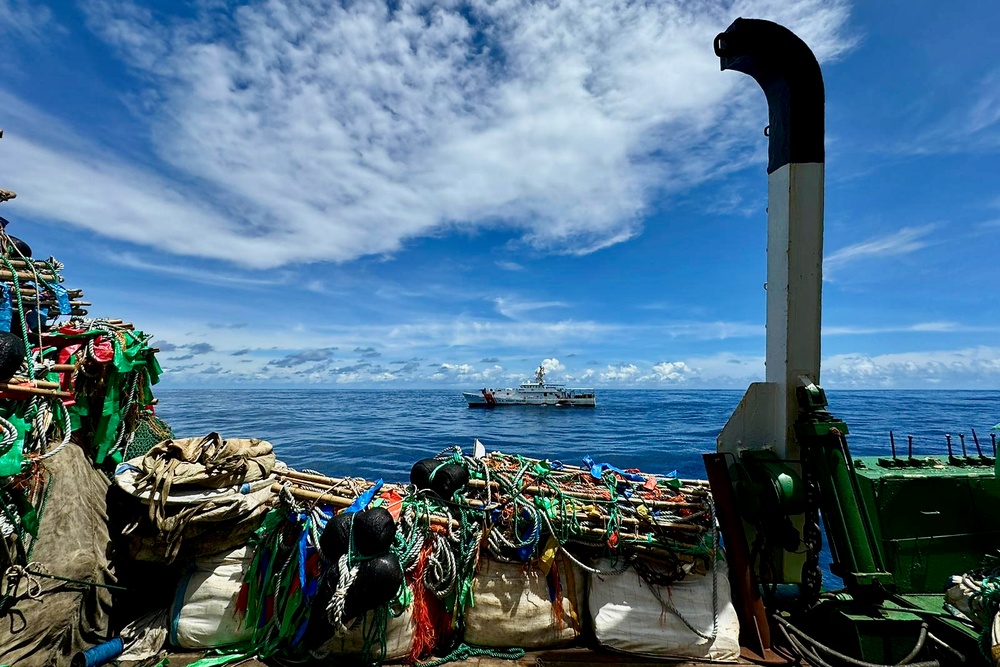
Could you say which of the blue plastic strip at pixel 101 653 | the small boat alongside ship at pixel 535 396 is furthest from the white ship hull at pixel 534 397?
the blue plastic strip at pixel 101 653

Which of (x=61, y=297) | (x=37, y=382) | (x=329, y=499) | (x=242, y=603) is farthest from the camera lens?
(x=61, y=297)

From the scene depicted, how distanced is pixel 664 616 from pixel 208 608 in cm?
313

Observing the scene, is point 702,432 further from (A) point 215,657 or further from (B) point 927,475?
(A) point 215,657

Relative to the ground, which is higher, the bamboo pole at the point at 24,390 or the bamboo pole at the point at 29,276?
the bamboo pole at the point at 29,276

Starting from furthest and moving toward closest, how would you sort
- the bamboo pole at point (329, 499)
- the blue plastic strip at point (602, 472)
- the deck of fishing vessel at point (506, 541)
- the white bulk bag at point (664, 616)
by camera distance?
the blue plastic strip at point (602, 472)
the bamboo pole at point (329, 499)
the white bulk bag at point (664, 616)
the deck of fishing vessel at point (506, 541)

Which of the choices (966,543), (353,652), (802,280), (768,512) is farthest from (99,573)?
(966,543)

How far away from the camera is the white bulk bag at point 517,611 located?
3361 millimetres

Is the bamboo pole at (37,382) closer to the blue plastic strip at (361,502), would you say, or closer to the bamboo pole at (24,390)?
the bamboo pole at (24,390)

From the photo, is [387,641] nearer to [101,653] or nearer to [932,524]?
[101,653]

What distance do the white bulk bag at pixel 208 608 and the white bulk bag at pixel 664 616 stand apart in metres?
2.49

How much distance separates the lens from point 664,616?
3.40 meters

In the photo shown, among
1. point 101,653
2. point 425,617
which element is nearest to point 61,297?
point 101,653

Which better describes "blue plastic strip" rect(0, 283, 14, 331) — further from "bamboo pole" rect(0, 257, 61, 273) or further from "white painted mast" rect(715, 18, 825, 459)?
"white painted mast" rect(715, 18, 825, 459)

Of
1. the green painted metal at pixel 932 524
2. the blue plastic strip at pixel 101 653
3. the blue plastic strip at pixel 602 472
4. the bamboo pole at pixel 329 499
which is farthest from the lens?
the blue plastic strip at pixel 602 472
